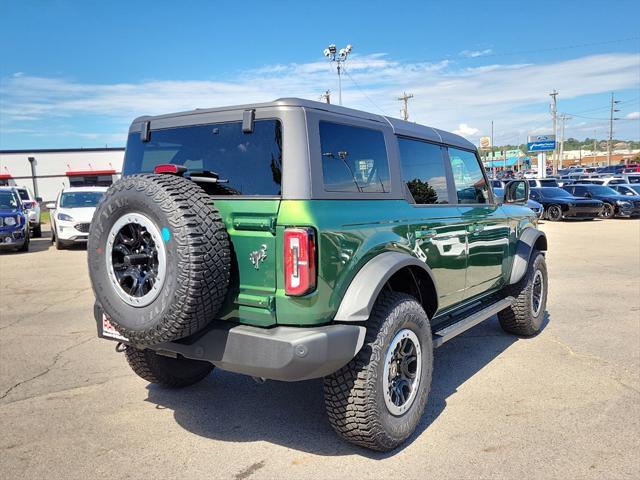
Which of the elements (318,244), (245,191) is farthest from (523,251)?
(245,191)

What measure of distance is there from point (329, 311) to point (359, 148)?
A: 1.12m

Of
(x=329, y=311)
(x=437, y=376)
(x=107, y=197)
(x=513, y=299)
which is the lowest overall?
(x=437, y=376)

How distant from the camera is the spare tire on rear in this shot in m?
2.69

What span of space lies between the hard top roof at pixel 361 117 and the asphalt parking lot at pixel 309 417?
200 centimetres

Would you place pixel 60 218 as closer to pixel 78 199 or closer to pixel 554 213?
pixel 78 199

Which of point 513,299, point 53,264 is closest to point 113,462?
point 513,299

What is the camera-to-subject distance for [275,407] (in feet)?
12.9

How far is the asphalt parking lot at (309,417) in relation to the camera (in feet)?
10.0

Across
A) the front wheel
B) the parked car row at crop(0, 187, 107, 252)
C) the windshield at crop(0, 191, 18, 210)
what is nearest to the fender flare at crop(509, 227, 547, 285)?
the parked car row at crop(0, 187, 107, 252)

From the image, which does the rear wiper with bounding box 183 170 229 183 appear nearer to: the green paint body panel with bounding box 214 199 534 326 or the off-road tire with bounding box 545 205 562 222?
the green paint body panel with bounding box 214 199 534 326

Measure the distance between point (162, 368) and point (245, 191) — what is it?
1.77 m

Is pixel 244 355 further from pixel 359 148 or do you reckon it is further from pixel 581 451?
pixel 581 451

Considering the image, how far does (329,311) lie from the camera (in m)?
2.88

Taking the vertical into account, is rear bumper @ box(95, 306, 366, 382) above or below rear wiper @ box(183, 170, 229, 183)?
below
